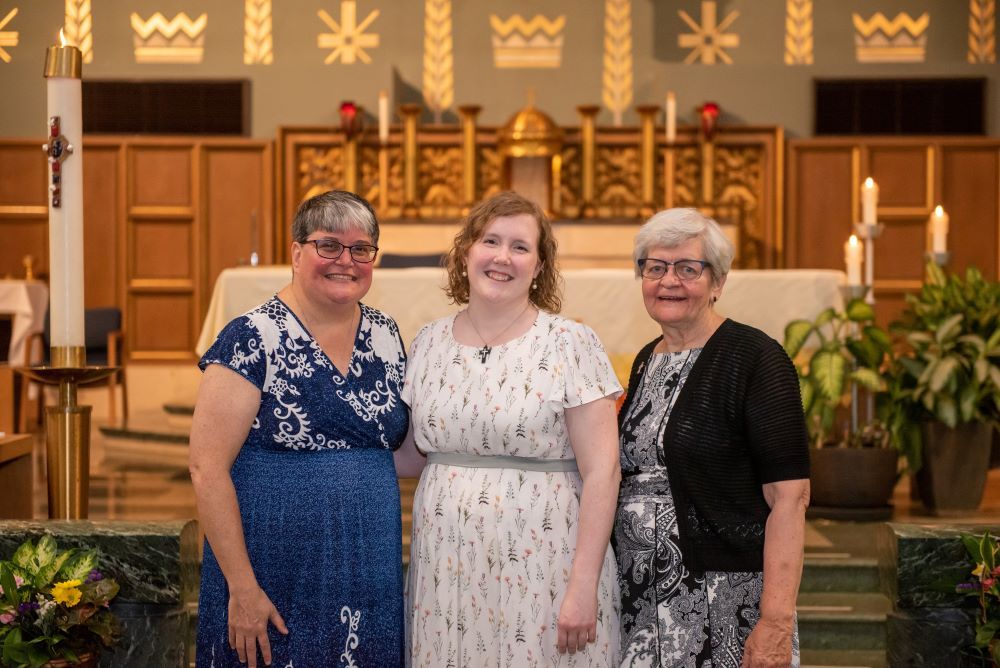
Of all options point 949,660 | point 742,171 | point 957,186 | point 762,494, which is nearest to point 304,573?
point 762,494

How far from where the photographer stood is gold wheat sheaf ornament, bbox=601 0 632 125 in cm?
952

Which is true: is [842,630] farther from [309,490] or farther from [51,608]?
[51,608]

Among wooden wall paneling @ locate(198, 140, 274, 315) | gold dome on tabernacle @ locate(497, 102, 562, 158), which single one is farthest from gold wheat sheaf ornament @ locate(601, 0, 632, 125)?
wooden wall paneling @ locate(198, 140, 274, 315)

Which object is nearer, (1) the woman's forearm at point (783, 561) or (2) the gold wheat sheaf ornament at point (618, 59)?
(1) the woman's forearm at point (783, 561)

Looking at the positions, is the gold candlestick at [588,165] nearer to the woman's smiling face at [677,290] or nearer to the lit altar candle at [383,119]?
the lit altar candle at [383,119]

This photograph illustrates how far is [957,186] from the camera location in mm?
9344

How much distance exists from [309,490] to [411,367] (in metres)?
0.31

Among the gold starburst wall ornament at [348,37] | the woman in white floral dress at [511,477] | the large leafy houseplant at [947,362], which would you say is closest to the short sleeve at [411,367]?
the woman in white floral dress at [511,477]

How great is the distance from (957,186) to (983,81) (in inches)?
34.5

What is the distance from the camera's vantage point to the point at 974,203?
9336mm

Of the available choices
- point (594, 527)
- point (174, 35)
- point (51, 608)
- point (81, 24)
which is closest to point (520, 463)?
point (594, 527)

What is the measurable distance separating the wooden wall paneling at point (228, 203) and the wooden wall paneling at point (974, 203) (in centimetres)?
547

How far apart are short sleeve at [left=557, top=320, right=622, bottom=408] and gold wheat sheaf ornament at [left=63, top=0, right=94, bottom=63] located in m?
8.47

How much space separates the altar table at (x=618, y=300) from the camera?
5.24 m
